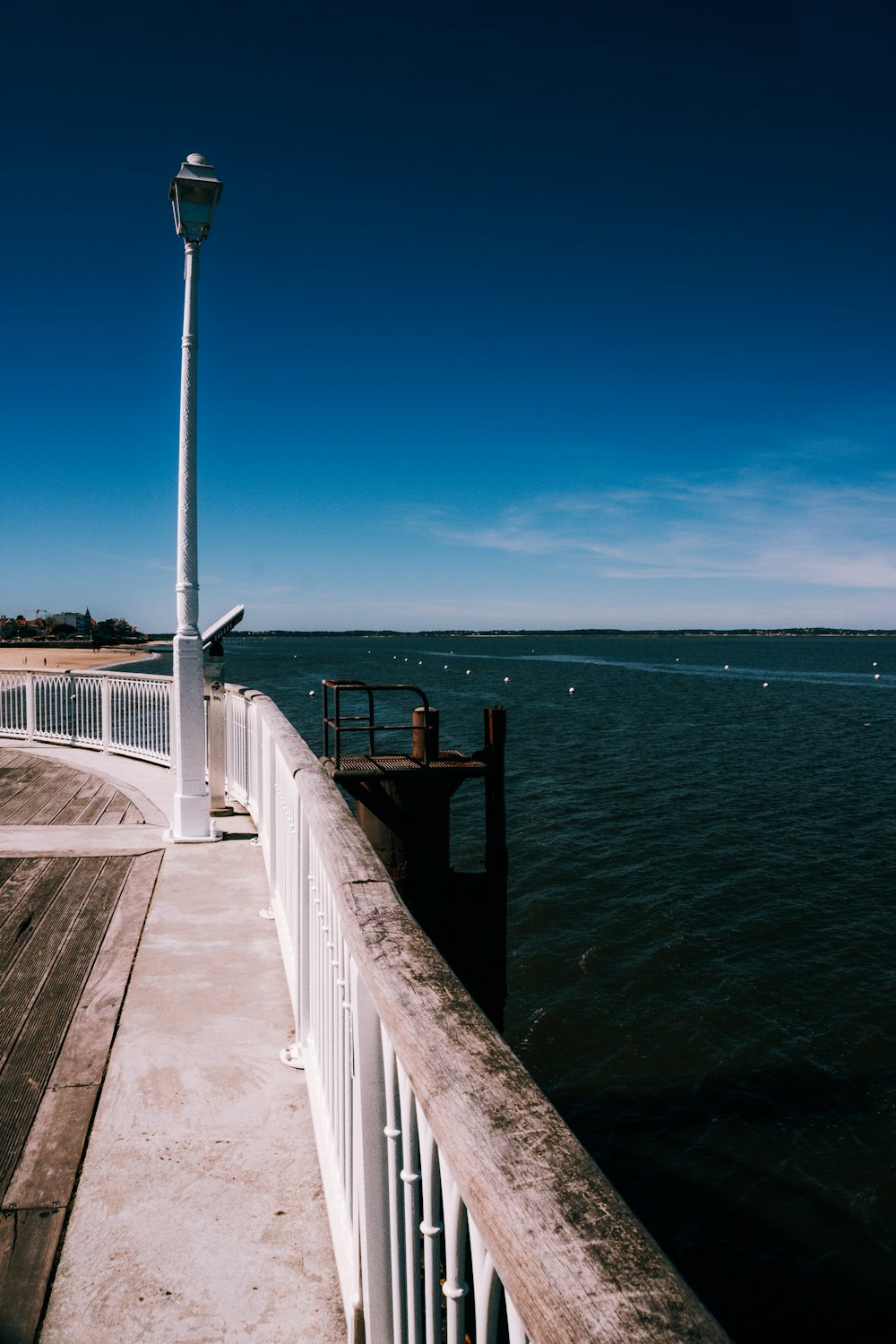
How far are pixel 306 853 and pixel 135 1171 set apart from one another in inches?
48.0

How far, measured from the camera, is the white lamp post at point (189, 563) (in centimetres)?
686

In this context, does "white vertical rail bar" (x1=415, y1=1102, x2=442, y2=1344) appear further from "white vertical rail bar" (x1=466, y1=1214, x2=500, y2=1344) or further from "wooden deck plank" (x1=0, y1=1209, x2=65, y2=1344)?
"wooden deck plank" (x1=0, y1=1209, x2=65, y2=1344)

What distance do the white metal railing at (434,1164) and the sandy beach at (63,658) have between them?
4733 cm

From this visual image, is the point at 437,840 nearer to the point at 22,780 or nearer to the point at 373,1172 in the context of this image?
the point at 22,780

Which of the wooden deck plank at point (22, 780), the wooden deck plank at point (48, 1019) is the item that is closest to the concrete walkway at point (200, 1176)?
the wooden deck plank at point (48, 1019)

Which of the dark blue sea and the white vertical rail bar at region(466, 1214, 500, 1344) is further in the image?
the dark blue sea

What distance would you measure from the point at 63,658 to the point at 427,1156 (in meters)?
85.9

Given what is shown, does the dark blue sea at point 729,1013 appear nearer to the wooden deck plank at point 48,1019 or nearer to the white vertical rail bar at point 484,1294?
the wooden deck plank at point 48,1019

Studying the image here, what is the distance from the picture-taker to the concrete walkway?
2.36 metres

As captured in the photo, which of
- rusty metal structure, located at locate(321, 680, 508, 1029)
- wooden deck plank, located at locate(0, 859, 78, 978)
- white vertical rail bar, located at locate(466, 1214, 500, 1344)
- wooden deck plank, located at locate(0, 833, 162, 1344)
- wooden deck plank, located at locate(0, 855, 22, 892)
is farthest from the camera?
rusty metal structure, located at locate(321, 680, 508, 1029)

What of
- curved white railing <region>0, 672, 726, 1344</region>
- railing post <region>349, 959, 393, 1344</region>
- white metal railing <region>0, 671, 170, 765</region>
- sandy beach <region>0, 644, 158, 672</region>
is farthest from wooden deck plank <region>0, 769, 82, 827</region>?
sandy beach <region>0, 644, 158, 672</region>

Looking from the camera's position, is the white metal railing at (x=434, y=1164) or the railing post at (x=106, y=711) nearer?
the white metal railing at (x=434, y=1164)

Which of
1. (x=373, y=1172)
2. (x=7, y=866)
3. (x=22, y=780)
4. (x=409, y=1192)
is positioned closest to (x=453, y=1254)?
(x=409, y=1192)

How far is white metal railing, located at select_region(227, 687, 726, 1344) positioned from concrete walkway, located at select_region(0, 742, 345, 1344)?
0.49 ft
